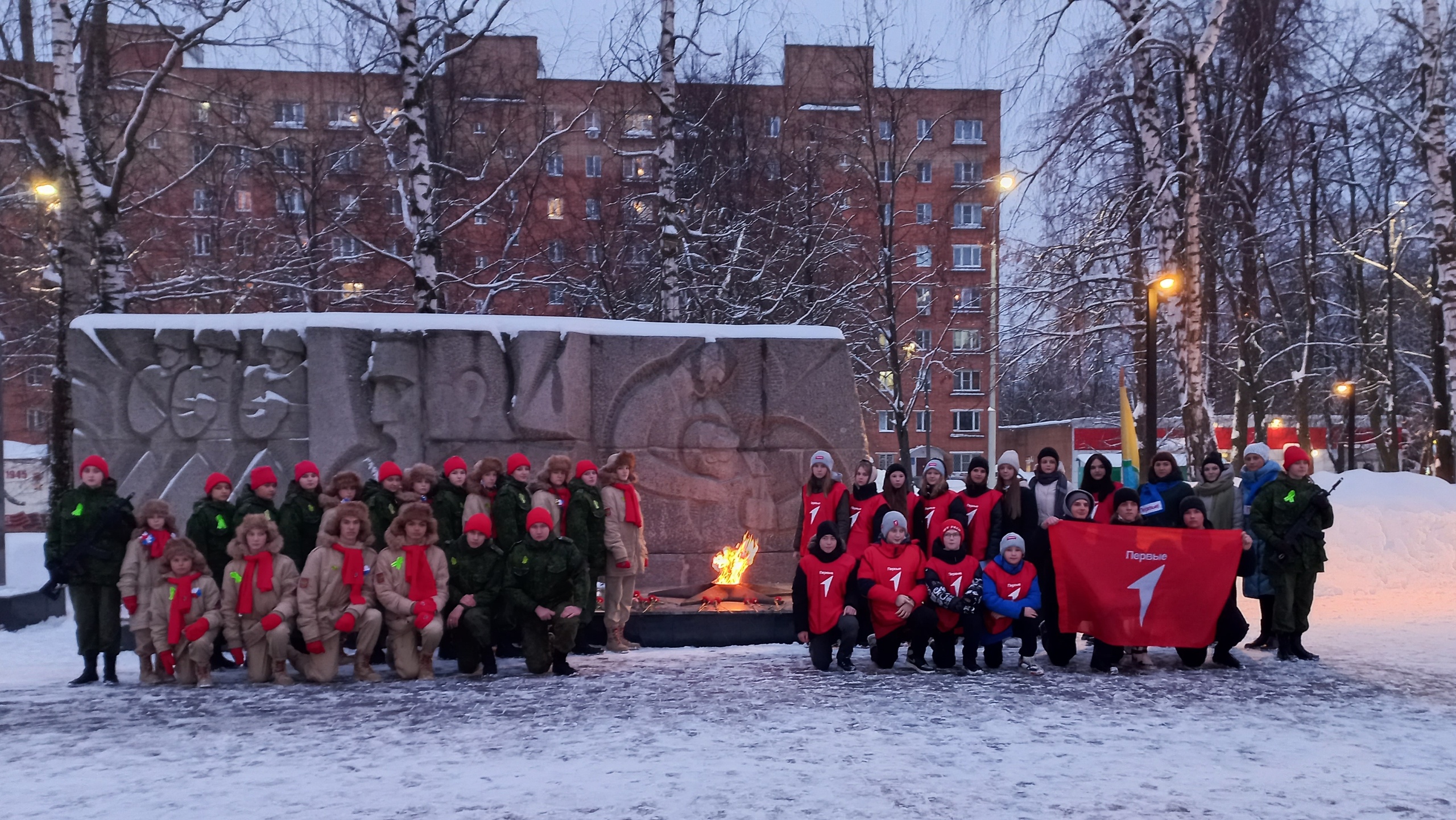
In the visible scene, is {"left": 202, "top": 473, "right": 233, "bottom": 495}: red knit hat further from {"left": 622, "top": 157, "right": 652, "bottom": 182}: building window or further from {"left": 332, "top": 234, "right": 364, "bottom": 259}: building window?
{"left": 622, "top": 157, "right": 652, "bottom": 182}: building window

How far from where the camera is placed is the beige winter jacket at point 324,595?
7.66 meters

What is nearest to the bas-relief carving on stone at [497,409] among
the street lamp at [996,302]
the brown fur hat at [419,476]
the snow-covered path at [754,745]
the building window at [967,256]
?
the brown fur hat at [419,476]

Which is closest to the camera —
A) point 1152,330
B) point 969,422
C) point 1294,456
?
point 1294,456

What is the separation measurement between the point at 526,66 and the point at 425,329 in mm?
13197

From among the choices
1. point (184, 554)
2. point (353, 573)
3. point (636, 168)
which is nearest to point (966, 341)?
point (636, 168)

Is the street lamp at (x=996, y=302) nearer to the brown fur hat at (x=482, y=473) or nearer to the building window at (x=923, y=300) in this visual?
the building window at (x=923, y=300)

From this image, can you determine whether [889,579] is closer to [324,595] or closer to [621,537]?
[621,537]

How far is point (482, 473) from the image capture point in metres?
8.88

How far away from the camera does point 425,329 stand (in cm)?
1055

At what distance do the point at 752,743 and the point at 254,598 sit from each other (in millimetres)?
3810

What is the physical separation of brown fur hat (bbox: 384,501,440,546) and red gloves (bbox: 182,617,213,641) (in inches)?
48.9

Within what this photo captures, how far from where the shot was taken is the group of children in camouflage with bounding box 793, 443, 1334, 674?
7980 millimetres

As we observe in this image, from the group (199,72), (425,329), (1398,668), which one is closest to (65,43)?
(425,329)

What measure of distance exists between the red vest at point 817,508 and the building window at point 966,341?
12.2 m
